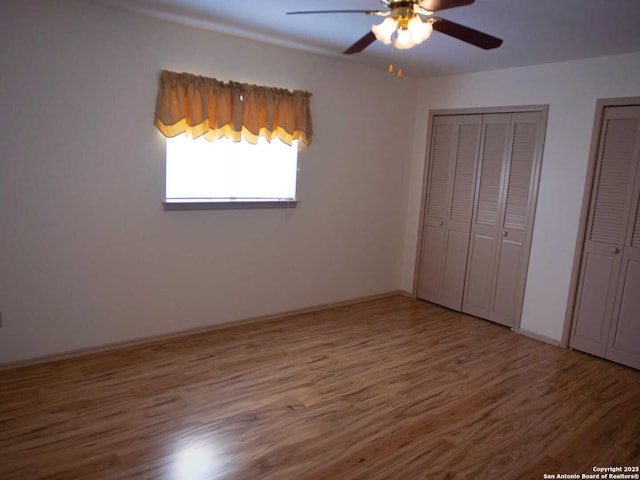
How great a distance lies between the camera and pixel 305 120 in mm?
4250

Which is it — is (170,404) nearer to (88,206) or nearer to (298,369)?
(298,369)

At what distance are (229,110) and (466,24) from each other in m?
1.89

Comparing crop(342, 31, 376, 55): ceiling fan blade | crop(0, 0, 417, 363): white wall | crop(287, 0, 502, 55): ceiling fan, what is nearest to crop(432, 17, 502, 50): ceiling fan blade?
crop(287, 0, 502, 55): ceiling fan

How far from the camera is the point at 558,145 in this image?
4094mm

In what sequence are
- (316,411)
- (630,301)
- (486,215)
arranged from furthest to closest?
(486,215) → (630,301) → (316,411)

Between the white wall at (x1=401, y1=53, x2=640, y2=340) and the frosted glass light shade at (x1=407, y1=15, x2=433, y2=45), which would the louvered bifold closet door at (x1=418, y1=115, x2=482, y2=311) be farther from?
the frosted glass light shade at (x1=407, y1=15, x2=433, y2=45)

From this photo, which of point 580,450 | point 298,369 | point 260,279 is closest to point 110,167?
point 260,279

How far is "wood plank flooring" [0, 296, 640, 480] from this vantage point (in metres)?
2.35

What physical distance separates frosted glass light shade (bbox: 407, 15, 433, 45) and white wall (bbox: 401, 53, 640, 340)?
8.03 feet

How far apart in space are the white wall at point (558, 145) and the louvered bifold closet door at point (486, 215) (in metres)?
0.31

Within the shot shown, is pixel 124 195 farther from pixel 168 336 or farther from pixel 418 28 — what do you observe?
pixel 418 28

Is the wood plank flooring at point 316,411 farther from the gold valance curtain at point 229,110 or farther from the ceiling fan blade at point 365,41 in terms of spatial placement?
the ceiling fan blade at point 365,41

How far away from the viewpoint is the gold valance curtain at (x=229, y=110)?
351 centimetres

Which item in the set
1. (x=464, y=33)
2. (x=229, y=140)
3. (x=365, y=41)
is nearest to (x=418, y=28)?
(x=464, y=33)
